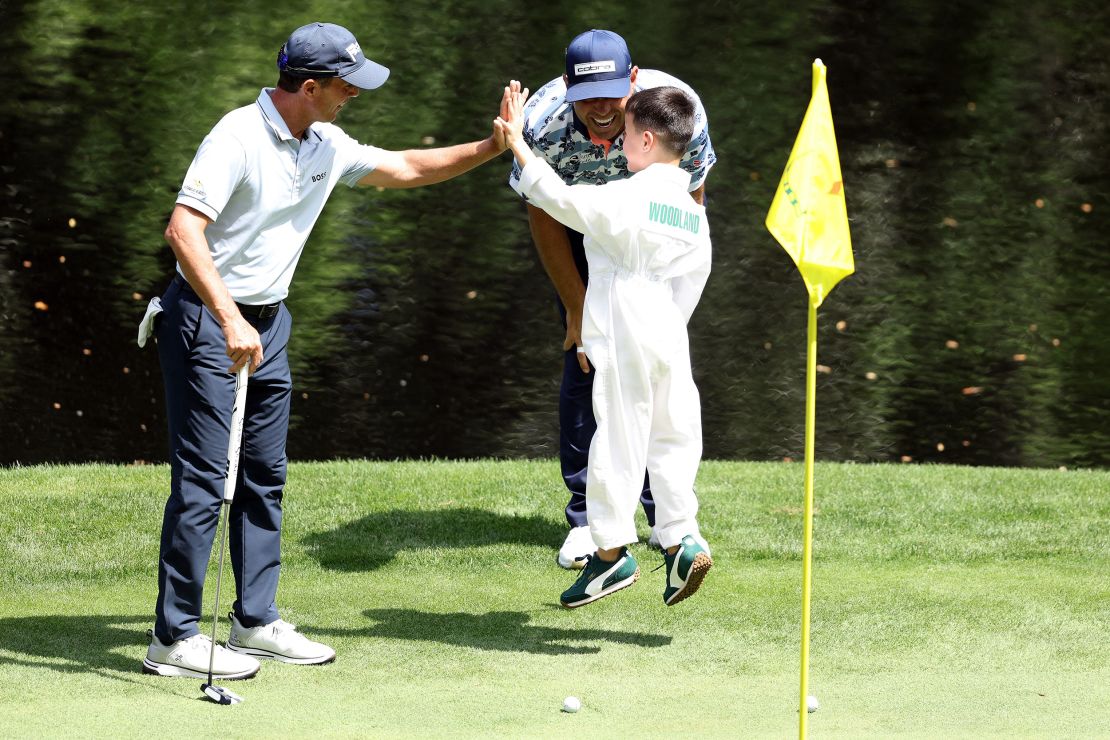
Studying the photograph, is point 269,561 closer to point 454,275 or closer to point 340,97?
point 340,97

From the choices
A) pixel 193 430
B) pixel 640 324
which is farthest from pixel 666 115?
pixel 193 430

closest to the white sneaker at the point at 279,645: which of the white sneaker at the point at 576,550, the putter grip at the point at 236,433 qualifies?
the putter grip at the point at 236,433

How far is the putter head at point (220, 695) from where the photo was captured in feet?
11.3

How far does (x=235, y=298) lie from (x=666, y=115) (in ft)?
3.96

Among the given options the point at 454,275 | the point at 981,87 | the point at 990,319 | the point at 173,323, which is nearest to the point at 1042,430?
the point at 990,319

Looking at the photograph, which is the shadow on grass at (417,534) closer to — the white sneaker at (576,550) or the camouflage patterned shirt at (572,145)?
the white sneaker at (576,550)

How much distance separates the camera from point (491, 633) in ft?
13.7

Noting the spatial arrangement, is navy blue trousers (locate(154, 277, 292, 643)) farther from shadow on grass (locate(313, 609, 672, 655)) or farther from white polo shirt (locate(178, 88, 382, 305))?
shadow on grass (locate(313, 609, 672, 655))

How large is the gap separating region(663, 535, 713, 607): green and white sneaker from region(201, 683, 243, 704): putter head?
3.83ft

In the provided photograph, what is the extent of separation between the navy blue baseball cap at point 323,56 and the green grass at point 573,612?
1.51 metres

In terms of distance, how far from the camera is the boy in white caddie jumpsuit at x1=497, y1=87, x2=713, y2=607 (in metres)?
3.81

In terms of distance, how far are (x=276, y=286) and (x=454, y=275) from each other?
3483mm

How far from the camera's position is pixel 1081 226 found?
715 centimetres

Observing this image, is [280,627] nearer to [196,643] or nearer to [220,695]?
[196,643]
